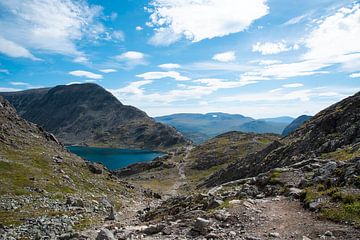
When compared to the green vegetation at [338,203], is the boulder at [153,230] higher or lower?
lower

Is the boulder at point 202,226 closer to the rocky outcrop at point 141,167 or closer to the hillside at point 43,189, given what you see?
the hillside at point 43,189

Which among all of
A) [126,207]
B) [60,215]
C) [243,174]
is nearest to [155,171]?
[243,174]

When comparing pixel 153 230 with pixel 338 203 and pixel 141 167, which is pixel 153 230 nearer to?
pixel 338 203

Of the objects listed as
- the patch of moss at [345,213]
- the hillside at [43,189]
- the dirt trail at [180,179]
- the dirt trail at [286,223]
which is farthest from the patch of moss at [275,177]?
the dirt trail at [180,179]

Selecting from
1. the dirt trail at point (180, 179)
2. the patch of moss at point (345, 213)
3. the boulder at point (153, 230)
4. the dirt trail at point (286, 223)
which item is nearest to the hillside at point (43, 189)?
the boulder at point (153, 230)

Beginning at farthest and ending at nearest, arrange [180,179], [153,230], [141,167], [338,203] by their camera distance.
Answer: [141,167]
[180,179]
[153,230]
[338,203]

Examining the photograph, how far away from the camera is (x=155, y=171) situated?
156 meters

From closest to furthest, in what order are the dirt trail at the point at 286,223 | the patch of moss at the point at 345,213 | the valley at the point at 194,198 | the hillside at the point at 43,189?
the dirt trail at the point at 286,223, the patch of moss at the point at 345,213, the valley at the point at 194,198, the hillside at the point at 43,189

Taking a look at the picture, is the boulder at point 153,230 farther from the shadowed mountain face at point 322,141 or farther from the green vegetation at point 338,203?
the shadowed mountain face at point 322,141

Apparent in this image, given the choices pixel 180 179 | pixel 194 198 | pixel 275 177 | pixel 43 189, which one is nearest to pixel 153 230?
pixel 194 198

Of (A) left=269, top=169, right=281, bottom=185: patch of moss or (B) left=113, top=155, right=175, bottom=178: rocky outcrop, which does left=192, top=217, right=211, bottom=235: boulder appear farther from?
(B) left=113, top=155, right=175, bottom=178: rocky outcrop

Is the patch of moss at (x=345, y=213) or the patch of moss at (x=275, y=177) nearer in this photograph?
the patch of moss at (x=345, y=213)

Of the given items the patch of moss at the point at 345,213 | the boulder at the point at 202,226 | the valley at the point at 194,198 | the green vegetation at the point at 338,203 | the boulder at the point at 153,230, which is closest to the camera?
the patch of moss at the point at 345,213

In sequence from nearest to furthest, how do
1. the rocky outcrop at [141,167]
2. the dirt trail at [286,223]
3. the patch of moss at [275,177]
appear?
1. the dirt trail at [286,223]
2. the patch of moss at [275,177]
3. the rocky outcrop at [141,167]
